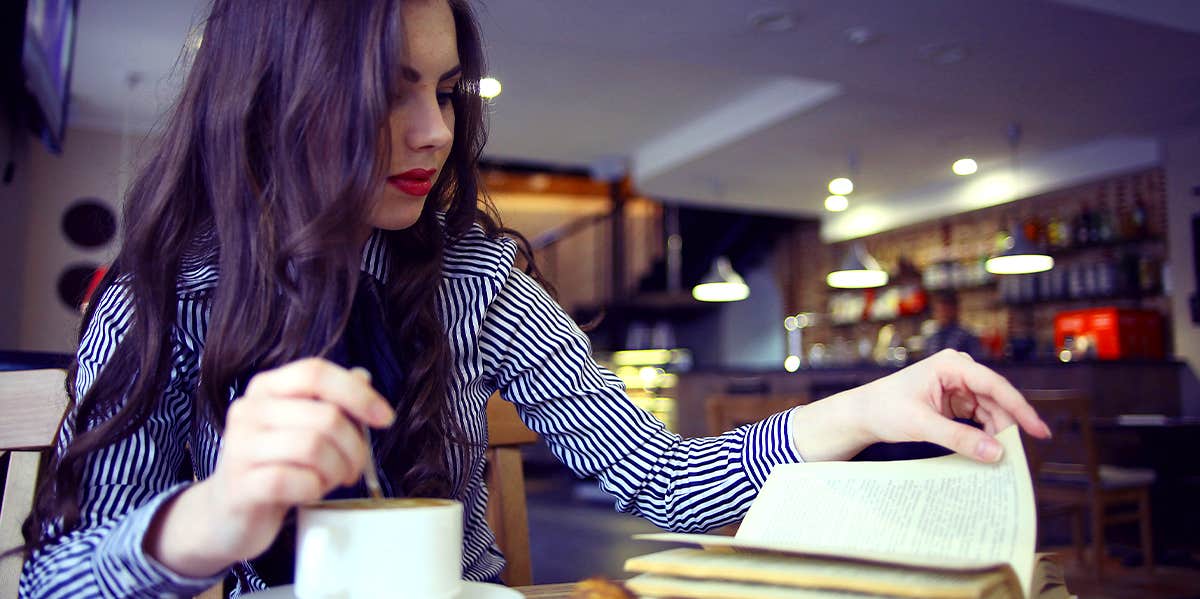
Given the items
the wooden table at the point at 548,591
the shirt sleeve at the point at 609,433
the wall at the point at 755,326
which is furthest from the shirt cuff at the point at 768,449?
the wall at the point at 755,326

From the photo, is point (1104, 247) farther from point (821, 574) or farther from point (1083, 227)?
point (821, 574)

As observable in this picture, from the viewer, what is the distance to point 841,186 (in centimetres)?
804

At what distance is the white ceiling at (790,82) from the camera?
4.06 meters

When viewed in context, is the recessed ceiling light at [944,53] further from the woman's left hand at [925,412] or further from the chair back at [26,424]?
the chair back at [26,424]

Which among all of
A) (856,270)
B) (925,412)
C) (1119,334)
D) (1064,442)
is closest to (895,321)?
(856,270)

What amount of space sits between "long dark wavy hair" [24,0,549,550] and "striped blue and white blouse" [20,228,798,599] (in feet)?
0.08

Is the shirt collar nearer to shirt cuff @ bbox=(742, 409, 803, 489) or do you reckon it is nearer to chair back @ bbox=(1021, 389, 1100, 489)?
shirt cuff @ bbox=(742, 409, 803, 489)

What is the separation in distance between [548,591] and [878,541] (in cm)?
28

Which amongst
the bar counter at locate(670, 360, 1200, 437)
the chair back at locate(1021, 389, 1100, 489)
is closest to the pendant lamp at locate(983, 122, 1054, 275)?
the bar counter at locate(670, 360, 1200, 437)

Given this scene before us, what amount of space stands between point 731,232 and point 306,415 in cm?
1023

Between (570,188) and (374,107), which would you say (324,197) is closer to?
(374,107)

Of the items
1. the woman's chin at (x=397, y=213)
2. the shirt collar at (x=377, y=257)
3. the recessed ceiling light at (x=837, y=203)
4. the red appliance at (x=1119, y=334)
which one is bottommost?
the shirt collar at (x=377, y=257)

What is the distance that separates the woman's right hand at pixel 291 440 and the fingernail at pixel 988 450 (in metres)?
0.45

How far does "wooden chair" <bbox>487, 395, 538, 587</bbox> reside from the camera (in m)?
1.12
